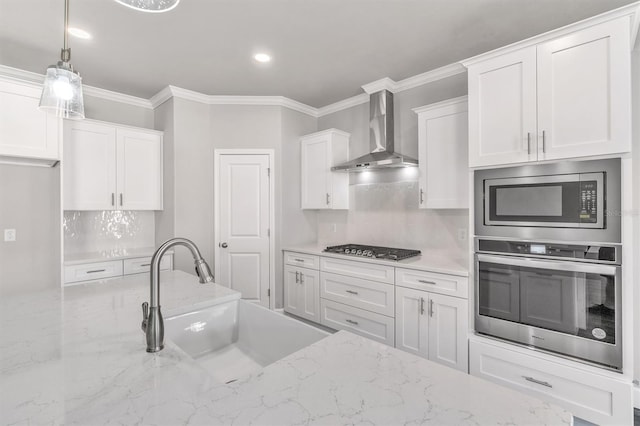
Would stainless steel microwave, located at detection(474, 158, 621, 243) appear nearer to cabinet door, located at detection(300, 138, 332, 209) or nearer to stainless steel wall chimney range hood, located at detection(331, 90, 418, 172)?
stainless steel wall chimney range hood, located at detection(331, 90, 418, 172)

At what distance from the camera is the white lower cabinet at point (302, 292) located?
3.45 metres

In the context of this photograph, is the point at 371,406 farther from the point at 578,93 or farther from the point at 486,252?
the point at 578,93

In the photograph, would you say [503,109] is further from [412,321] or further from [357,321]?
[357,321]

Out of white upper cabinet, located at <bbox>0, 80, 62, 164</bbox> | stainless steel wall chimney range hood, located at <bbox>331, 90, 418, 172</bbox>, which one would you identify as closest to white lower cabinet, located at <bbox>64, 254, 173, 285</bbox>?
white upper cabinet, located at <bbox>0, 80, 62, 164</bbox>

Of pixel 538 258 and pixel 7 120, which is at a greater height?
→ pixel 7 120

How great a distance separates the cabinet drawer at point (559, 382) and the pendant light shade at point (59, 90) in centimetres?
286

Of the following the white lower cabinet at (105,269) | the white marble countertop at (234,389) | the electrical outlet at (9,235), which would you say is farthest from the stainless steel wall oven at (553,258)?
the electrical outlet at (9,235)

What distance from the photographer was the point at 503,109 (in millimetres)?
2158

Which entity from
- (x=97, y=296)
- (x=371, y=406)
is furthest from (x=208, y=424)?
(x=97, y=296)

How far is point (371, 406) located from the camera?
77 cm

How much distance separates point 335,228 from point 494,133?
2.31 metres

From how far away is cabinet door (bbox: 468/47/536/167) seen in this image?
2045mm

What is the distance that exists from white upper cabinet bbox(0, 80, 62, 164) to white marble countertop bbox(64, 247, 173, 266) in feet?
3.22

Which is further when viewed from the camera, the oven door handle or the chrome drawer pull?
the chrome drawer pull
